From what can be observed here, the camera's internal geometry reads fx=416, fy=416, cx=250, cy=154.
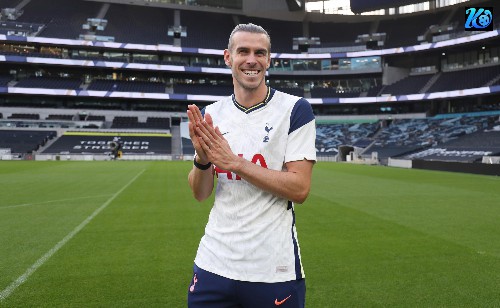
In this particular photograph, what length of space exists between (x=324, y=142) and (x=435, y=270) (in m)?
50.9

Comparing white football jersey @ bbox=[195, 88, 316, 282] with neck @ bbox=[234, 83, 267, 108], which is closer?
white football jersey @ bbox=[195, 88, 316, 282]

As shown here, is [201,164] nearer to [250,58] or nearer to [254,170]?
[254,170]

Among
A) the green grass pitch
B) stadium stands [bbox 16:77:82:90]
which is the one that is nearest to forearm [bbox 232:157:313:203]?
the green grass pitch

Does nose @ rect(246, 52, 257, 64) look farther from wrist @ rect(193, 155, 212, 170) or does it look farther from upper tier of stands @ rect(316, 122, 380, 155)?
upper tier of stands @ rect(316, 122, 380, 155)

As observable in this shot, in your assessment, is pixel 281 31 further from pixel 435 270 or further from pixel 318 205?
pixel 435 270

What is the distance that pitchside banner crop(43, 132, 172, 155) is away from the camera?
48.8m

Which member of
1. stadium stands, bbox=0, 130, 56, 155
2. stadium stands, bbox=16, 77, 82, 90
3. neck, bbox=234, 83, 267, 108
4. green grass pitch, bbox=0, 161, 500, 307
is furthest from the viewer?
stadium stands, bbox=16, 77, 82, 90

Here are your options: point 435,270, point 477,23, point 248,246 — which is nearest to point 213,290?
point 248,246

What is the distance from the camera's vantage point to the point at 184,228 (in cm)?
900

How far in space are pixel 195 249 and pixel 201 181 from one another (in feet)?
16.0

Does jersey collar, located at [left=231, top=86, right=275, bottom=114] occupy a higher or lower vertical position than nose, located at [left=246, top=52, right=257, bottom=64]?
lower

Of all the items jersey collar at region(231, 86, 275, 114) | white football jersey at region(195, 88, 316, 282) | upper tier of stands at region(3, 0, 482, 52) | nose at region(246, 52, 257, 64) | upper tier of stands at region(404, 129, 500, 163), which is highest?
upper tier of stands at region(3, 0, 482, 52)

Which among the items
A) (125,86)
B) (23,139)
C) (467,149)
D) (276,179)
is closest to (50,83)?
(125,86)

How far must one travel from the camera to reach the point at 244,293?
220 cm
